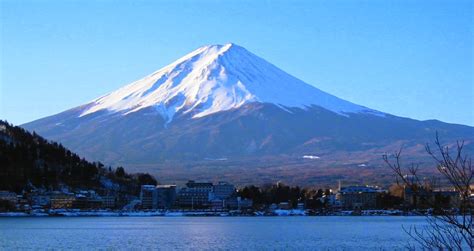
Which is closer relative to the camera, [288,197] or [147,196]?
[147,196]

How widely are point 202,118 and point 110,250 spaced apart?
401ft

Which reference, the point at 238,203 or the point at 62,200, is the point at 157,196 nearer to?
the point at 238,203

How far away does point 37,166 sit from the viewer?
2879 inches

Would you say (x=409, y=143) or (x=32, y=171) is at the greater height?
(x=409, y=143)

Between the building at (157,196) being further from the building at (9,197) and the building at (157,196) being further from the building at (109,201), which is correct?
the building at (9,197)

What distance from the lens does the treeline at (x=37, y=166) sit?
233ft

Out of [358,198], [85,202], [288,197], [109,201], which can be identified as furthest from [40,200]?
[358,198]

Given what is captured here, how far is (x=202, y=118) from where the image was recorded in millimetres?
149500

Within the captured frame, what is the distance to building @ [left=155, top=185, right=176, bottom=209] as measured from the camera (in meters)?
83.7

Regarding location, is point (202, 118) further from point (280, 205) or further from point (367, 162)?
point (280, 205)

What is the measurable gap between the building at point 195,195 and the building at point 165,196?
90 centimetres

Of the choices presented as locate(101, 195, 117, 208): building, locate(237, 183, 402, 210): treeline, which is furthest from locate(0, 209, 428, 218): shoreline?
locate(237, 183, 402, 210): treeline

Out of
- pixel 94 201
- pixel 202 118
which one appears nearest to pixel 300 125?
pixel 202 118

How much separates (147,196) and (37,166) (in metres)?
12.7
